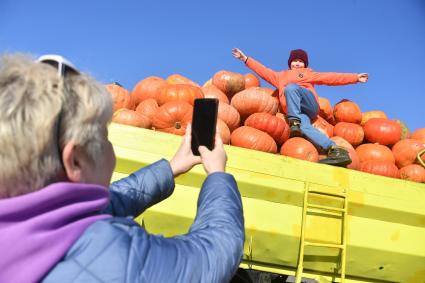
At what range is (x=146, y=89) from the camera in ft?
17.1

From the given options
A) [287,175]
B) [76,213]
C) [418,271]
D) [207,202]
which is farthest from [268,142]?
[76,213]

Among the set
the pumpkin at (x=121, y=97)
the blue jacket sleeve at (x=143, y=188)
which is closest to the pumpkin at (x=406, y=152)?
the pumpkin at (x=121, y=97)

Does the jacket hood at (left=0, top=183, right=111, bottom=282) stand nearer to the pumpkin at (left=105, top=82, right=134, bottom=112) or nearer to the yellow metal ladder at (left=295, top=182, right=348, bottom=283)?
the yellow metal ladder at (left=295, top=182, right=348, bottom=283)

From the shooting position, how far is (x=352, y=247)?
3.02 metres

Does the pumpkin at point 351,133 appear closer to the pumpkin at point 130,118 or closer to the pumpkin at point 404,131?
the pumpkin at point 404,131

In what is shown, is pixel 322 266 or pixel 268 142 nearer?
pixel 322 266

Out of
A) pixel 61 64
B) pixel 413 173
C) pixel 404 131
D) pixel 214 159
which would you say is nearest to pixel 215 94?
pixel 413 173

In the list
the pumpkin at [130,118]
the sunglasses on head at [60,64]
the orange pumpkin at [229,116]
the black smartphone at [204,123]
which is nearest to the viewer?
the sunglasses on head at [60,64]

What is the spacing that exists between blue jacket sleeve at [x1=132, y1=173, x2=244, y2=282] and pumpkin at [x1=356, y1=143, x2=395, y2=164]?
12.4 feet

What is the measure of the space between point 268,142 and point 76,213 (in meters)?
3.53

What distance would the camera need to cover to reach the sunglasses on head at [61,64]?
40.4 inches

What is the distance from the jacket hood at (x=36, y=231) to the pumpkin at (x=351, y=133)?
4581 mm

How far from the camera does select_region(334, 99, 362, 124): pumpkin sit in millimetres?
5719

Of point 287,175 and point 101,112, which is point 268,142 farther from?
point 101,112
